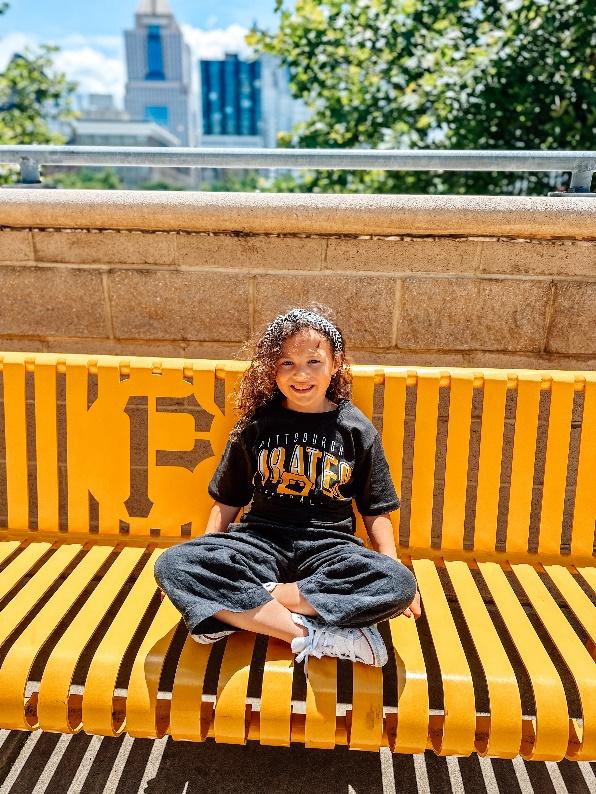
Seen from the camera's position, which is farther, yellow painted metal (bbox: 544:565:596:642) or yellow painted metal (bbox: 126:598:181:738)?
yellow painted metal (bbox: 544:565:596:642)

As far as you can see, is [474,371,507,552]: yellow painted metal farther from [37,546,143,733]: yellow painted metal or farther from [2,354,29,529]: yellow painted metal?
[2,354,29,529]: yellow painted metal

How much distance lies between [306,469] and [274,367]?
0.39 meters

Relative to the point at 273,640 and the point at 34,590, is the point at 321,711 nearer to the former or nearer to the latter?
the point at 273,640

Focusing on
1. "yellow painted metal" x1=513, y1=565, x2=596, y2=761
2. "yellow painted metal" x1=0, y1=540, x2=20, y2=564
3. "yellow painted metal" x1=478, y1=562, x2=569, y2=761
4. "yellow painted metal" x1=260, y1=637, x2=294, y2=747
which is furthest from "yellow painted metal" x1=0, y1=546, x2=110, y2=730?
"yellow painted metal" x1=513, y1=565, x2=596, y2=761

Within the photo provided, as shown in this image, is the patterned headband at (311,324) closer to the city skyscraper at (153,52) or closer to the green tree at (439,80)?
the green tree at (439,80)

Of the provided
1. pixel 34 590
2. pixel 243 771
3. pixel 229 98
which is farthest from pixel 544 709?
pixel 229 98

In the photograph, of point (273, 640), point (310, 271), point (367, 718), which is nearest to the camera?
point (367, 718)

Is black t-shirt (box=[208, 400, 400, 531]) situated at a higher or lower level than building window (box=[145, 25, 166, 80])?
lower

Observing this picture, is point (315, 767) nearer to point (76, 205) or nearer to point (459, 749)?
point (459, 749)

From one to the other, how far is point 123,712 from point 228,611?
0.41 m

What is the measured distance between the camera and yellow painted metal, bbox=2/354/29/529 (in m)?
2.58

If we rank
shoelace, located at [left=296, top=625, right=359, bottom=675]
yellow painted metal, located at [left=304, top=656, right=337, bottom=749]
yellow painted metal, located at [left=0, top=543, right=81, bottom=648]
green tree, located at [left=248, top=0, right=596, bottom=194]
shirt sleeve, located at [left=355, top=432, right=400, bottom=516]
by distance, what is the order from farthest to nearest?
1. green tree, located at [left=248, top=0, right=596, bottom=194]
2. shirt sleeve, located at [left=355, top=432, right=400, bottom=516]
3. yellow painted metal, located at [left=0, top=543, right=81, bottom=648]
4. shoelace, located at [left=296, top=625, right=359, bottom=675]
5. yellow painted metal, located at [left=304, top=656, right=337, bottom=749]

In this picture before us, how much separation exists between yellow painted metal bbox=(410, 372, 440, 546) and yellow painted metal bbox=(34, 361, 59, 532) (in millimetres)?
1454

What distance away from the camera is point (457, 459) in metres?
2.50
